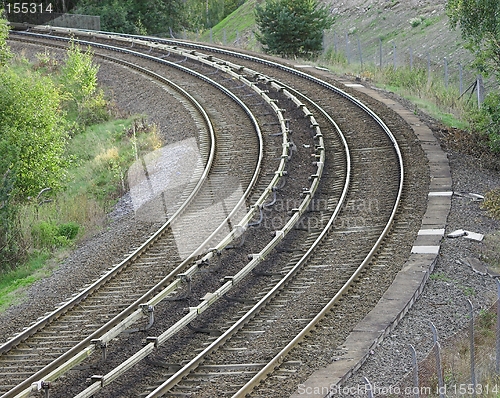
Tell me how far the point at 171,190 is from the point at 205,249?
473 cm

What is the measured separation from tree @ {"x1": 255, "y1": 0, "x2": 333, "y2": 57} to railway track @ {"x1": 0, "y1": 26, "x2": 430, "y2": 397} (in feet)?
42.7

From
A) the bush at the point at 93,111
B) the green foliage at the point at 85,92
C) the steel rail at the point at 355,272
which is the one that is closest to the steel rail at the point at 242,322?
the steel rail at the point at 355,272

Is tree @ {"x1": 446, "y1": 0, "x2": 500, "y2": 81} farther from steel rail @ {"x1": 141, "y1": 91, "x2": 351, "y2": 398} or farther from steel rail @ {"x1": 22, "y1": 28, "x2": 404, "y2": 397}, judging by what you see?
steel rail @ {"x1": 141, "y1": 91, "x2": 351, "y2": 398}

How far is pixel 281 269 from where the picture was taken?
55.7 ft

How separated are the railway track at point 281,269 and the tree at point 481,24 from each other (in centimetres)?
339

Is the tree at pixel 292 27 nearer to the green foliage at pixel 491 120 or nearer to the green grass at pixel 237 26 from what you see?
the green foliage at pixel 491 120

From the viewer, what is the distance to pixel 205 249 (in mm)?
17516

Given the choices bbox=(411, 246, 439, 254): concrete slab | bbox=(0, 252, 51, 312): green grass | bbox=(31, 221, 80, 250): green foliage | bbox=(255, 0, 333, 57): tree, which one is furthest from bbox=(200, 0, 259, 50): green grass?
bbox=(411, 246, 439, 254): concrete slab

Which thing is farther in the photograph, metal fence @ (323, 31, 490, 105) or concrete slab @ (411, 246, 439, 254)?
metal fence @ (323, 31, 490, 105)

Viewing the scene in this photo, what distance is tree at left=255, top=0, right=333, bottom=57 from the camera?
4047 cm

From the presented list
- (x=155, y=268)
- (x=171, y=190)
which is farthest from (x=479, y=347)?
(x=171, y=190)

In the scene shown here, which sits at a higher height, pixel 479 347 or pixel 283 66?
pixel 283 66

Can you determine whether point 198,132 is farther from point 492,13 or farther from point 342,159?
point 492,13

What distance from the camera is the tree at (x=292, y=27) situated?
1593 inches
